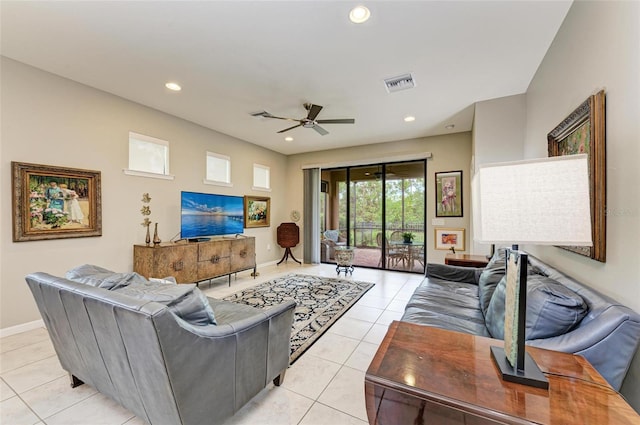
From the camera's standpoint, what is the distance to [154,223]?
12.7ft

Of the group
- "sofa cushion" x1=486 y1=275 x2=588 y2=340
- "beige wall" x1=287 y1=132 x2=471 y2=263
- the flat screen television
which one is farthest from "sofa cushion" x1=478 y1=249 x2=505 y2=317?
the flat screen television

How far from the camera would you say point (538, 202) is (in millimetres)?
838

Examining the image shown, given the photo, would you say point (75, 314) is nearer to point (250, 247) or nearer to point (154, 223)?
point (154, 223)

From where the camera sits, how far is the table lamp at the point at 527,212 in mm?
821

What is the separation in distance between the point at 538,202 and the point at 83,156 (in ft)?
14.1

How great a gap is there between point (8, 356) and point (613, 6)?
4855 millimetres

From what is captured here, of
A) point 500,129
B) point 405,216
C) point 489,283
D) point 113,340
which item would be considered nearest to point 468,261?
point 489,283

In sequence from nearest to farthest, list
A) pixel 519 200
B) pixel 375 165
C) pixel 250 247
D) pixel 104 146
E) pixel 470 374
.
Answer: pixel 519 200 → pixel 470 374 → pixel 104 146 → pixel 250 247 → pixel 375 165

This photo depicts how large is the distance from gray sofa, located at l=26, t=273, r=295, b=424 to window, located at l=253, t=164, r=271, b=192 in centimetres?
440

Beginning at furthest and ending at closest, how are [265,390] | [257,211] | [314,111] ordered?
[257,211]
[314,111]
[265,390]

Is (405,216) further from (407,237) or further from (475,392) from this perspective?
(475,392)

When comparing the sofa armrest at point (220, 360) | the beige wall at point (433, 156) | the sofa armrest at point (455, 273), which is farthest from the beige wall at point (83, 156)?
the sofa armrest at point (455, 273)

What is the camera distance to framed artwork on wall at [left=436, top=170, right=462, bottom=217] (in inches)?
191

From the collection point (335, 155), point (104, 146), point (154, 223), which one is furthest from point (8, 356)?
point (335, 155)
